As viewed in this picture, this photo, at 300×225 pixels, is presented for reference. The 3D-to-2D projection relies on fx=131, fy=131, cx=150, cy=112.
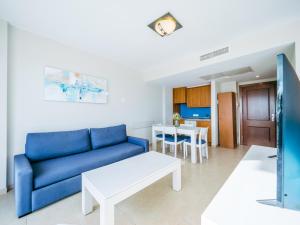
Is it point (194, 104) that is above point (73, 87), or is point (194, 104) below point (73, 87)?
below

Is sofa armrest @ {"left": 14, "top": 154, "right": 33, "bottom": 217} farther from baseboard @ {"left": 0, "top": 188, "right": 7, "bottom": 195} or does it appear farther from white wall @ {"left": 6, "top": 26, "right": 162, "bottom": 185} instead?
white wall @ {"left": 6, "top": 26, "right": 162, "bottom": 185}

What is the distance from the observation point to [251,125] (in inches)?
167

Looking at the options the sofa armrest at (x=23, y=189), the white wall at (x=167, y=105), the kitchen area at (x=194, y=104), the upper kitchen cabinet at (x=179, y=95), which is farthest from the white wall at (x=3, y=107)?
the upper kitchen cabinet at (x=179, y=95)

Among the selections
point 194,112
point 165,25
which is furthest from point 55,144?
point 194,112

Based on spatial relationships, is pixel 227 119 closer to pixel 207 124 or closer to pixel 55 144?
pixel 207 124

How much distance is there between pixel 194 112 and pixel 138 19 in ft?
14.2

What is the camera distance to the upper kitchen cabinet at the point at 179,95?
17.2 ft

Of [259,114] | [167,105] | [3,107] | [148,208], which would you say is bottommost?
[148,208]

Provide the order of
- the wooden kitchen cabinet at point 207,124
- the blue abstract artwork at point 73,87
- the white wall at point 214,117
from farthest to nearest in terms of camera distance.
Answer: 1. the wooden kitchen cabinet at point 207,124
2. the white wall at point 214,117
3. the blue abstract artwork at point 73,87

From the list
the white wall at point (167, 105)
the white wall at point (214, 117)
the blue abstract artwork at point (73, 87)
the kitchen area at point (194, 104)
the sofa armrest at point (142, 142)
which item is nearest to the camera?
the blue abstract artwork at point (73, 87)

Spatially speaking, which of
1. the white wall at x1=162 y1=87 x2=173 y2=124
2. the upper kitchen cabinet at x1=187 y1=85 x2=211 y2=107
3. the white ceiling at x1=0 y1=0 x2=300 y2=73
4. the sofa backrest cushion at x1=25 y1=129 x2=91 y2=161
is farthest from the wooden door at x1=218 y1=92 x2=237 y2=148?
the sofa backrest cushion at x1=25 y1=129 x2=91 y2=161

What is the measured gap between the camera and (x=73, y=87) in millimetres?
2639

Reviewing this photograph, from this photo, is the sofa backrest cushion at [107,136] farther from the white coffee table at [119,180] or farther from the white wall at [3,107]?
the white wall at [3,107]

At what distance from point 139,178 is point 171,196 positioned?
0.70 metres
